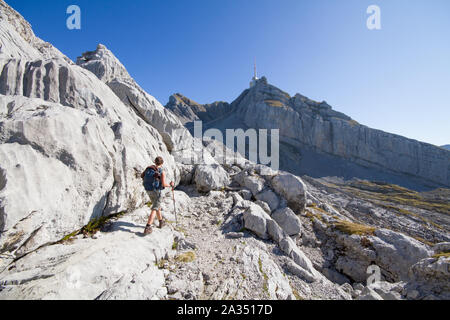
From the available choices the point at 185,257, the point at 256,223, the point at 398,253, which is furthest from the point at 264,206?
the point at 398,253

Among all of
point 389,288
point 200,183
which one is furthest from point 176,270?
point 200,183

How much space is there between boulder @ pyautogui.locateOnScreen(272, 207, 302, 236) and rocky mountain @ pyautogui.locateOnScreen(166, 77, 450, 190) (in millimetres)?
95861

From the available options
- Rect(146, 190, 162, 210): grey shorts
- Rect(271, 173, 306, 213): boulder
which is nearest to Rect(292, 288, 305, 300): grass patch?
Rect(146, 190, 162, 210): grey shorts

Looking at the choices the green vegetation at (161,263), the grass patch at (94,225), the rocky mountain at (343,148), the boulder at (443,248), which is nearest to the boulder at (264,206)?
the boulder at (443,248)

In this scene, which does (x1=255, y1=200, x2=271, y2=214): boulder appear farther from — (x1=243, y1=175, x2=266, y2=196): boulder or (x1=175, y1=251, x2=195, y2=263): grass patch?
(x1=175, y1=251, x2=195, y2=263): grass patch

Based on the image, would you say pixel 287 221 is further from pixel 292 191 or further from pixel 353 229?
pixel 353 229

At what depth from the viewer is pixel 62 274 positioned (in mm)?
4387

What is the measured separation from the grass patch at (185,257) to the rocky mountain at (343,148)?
106900mm

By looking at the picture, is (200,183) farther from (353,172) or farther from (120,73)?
(353,172)

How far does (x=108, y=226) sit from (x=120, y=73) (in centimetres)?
2499

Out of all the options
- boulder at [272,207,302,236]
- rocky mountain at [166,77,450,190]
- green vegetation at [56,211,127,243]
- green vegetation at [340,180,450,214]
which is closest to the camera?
green vegetation at [56,211,127,243]

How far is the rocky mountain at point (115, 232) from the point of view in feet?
16.4

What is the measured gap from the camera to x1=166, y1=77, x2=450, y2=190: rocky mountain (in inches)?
4412
